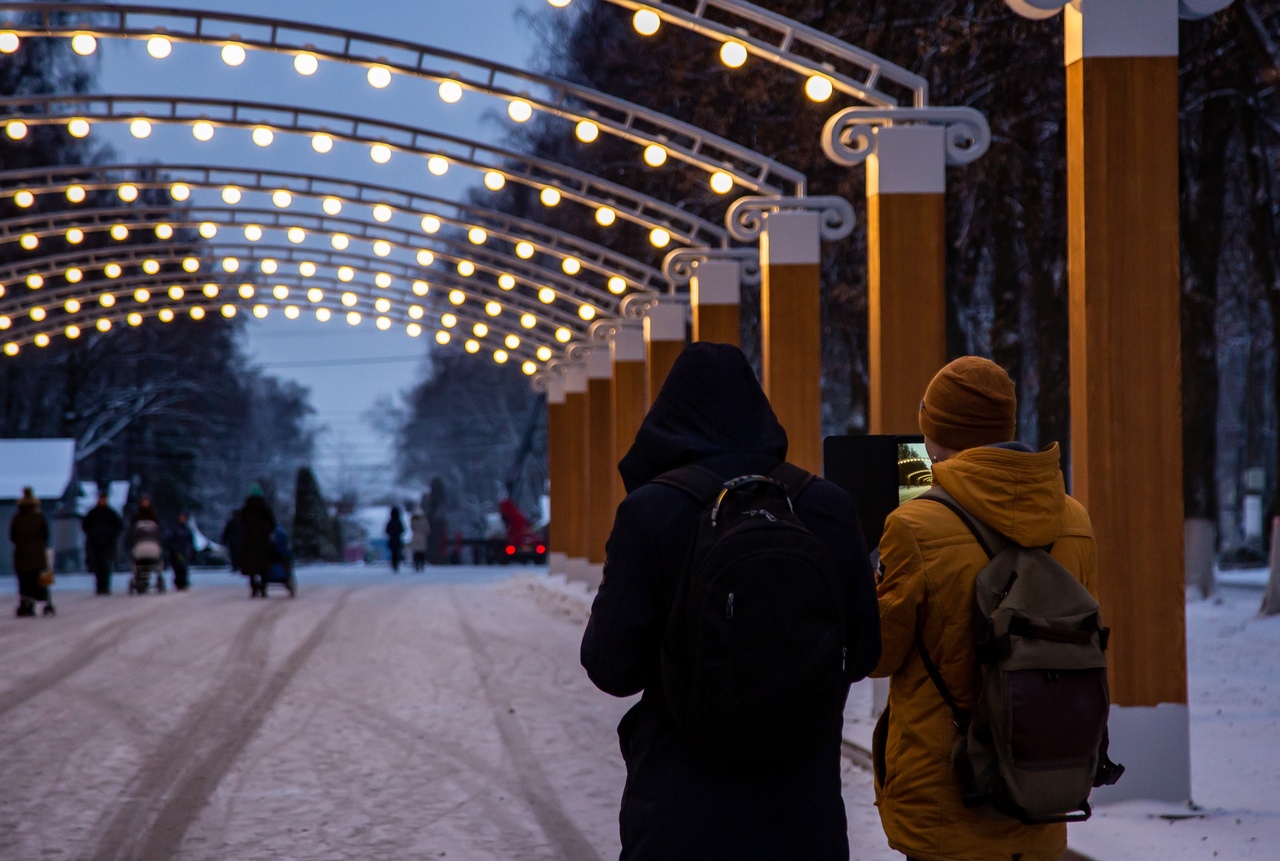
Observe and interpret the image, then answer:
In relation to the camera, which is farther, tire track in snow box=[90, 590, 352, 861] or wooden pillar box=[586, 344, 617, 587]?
wooden pillar box=[586, 344, 617, 587]

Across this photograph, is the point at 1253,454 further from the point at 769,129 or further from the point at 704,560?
the point at 704,560

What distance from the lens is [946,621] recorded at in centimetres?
359

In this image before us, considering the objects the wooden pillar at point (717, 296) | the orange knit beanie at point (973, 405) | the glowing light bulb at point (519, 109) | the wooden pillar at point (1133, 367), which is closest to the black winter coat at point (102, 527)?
the wooden pillar at point (717, 296)

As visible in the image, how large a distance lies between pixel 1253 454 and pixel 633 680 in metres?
45.6

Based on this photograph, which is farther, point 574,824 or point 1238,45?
point 1238,45

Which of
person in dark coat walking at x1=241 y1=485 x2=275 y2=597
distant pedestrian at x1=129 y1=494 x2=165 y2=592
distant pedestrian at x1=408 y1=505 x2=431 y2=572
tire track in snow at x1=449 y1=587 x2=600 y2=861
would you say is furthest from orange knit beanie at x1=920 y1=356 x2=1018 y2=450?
distant pedestrian at x1=408 y1=505 x2=431 y2=572

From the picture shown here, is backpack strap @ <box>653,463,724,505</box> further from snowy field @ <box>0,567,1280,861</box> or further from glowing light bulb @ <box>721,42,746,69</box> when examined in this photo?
glowing light bulb @ <box>721,42,746,69</box>

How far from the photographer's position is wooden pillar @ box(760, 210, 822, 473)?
14.9 metres

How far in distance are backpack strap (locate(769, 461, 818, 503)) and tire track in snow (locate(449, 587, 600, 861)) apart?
13.5 ft

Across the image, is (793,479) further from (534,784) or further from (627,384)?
(627,384)

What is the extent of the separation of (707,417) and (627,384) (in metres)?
20.8

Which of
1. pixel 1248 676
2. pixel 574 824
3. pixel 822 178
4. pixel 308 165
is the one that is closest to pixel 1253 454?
pixel 822 178

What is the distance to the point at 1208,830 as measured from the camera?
20.8ft

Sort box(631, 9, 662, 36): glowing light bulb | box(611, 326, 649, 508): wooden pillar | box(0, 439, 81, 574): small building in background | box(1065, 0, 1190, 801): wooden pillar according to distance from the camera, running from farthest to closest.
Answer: box(0, 439, 81, 574): small building in background → box(611, 326, 649, 508): wooden pillar → box(631, 9, 662, 36): glowing light bulb → box(1065, 0, 1190, 801): wooden pillar
